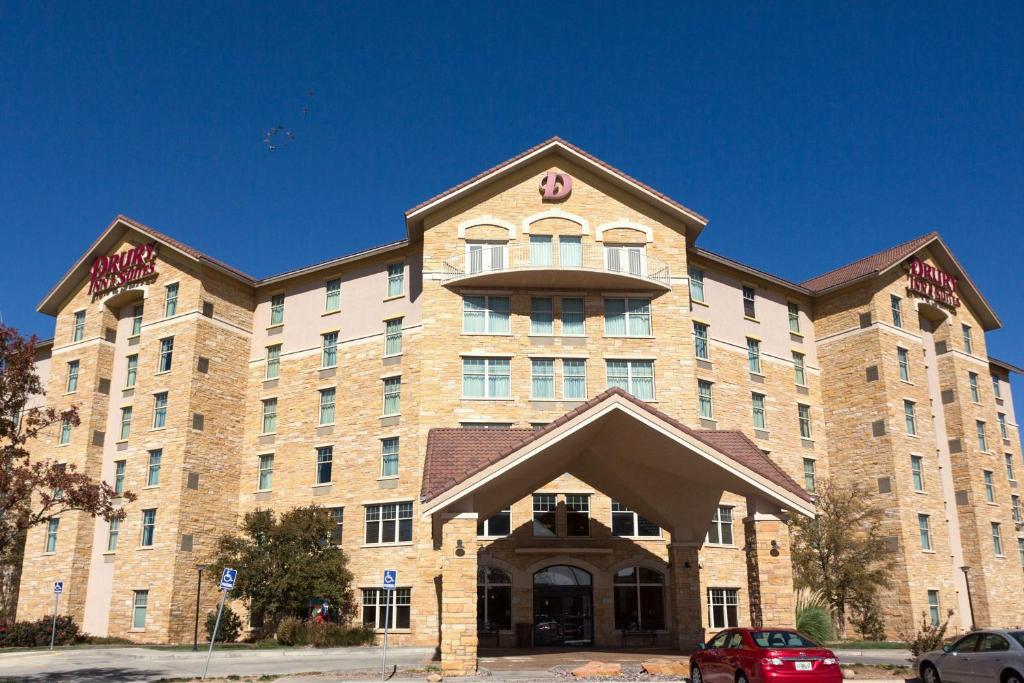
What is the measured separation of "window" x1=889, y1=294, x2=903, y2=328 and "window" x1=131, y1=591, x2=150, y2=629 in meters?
38.1

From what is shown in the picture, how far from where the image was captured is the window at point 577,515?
38062 millimetres

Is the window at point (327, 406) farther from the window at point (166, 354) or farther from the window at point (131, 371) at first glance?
the window at point (131, 371)

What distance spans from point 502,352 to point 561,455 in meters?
15.1

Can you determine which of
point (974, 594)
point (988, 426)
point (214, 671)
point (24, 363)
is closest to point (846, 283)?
point (988, 426)

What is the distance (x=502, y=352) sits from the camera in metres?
39.0

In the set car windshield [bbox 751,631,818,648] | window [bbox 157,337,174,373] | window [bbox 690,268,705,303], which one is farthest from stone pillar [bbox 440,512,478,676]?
window [bbox 157,337,174,373]

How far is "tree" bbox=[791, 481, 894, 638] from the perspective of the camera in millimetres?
37969

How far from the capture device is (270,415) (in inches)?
1764

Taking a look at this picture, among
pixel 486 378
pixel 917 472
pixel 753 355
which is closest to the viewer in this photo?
pixel 486 378

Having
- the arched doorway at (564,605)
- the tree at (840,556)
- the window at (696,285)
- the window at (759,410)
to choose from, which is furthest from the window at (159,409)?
the tree at (840,556)

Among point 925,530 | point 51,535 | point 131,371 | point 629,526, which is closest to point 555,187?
point 629,526

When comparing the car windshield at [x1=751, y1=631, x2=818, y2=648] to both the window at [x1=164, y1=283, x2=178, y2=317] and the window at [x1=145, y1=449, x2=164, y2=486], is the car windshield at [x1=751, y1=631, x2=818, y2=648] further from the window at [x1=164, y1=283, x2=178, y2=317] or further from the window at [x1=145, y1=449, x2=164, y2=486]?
the window at [x1=164, y1=283, x2=178, y2=317]

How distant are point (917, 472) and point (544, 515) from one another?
64.6 ft

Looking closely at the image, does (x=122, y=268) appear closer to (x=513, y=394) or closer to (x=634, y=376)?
(x=513, y=394)
